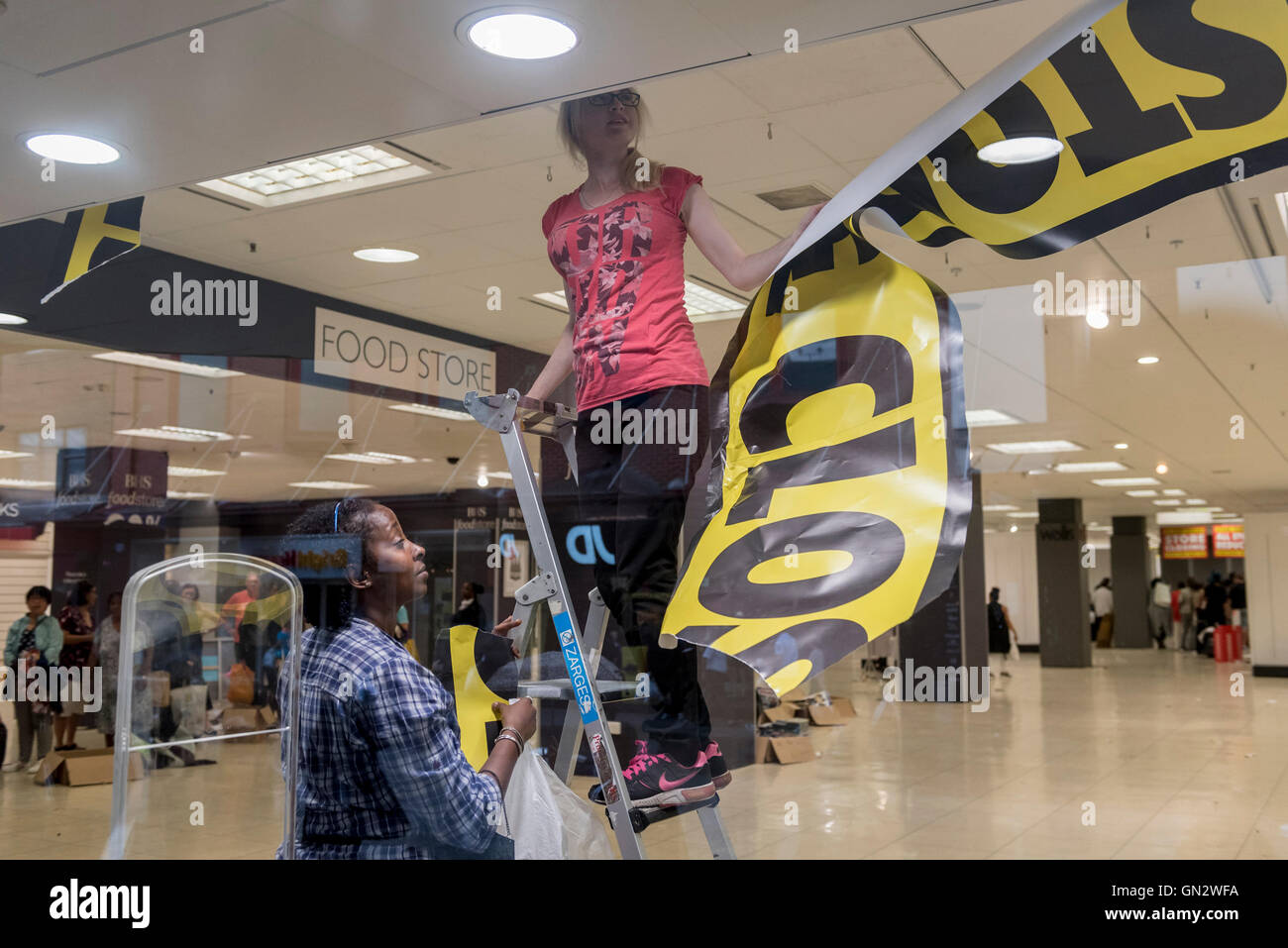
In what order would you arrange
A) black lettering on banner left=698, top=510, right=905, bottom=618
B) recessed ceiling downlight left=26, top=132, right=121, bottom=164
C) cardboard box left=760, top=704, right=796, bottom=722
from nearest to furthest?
1. black lettering on banner left=698, top=510, right=905, bottom=618
2. cardboard box left=760, top=704, right=796, bottom=722
3. recessed ceiling downlight left=26, top=132, right=121, bottom=164

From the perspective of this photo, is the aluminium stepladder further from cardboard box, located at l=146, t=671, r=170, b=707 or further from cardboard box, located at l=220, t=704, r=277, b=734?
cardboard box, located at l=146, t=671, r=170, b=707

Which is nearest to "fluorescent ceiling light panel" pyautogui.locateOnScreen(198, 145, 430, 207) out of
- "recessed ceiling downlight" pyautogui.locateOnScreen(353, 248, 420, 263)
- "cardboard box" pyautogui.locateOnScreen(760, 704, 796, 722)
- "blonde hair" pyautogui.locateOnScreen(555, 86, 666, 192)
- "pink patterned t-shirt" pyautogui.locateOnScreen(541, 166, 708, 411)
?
"recessed ceiling downlight" pyautogui.locateOnScreen(353, 248, 420, 263)

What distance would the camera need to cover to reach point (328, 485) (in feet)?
7.02

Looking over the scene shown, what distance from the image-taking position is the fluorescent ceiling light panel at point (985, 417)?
6.34 ft

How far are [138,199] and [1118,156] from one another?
2.15 meters

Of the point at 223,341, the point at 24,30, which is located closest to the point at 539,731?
the point at 223,341

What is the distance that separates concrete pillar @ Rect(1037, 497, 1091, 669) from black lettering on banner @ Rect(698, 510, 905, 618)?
1.20 feet

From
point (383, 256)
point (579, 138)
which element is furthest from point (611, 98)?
point (383, 256)

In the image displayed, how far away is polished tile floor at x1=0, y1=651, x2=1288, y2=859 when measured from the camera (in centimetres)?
206

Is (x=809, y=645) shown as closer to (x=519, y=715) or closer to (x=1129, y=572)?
(x=519, y=715)

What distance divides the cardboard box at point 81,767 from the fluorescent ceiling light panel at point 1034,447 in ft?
6.06

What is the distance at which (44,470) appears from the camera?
2527 millimetres

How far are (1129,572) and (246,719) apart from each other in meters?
1.77
